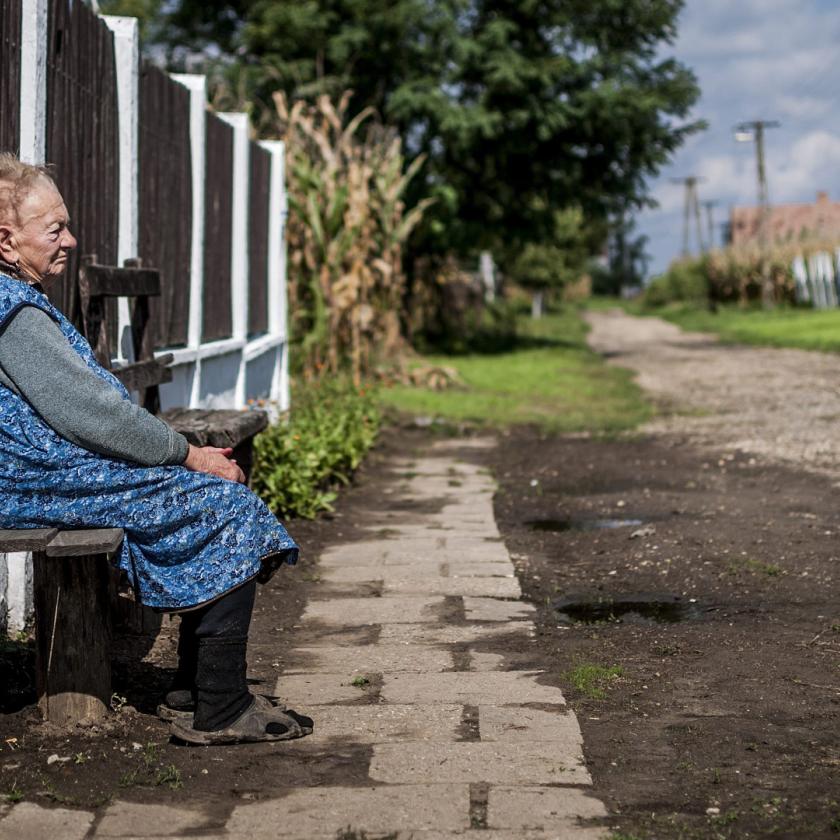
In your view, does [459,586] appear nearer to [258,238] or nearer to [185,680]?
[185,680]

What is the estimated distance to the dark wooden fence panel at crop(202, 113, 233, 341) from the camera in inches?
362

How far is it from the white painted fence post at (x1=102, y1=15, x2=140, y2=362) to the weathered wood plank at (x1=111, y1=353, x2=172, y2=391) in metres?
0.29

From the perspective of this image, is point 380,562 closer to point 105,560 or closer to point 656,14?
point 105,560

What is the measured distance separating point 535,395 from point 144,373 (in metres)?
10.8

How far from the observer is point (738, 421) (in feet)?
44.2

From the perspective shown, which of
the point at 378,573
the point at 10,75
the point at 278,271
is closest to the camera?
the point at 10,75

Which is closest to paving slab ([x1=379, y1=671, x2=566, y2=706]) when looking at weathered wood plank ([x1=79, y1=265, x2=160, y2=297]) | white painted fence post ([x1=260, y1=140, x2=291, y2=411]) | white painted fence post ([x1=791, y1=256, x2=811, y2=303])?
weathered wood plank ([x1=79, y1=265, x2=160, y2=297])

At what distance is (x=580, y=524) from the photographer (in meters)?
8.09

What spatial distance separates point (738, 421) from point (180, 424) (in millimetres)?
8602

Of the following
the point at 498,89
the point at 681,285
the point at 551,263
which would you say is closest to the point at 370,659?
the point at 498,89

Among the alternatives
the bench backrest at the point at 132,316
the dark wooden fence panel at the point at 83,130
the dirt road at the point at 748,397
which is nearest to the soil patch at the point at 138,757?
the bench backrest at the point at 132,316

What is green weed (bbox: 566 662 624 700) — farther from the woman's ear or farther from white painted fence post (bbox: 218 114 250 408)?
white painted fence post (bbox: 218 114 250 408)

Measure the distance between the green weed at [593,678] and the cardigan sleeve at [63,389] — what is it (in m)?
1.77

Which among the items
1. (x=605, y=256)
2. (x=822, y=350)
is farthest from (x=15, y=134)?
(x=605, y=256)
